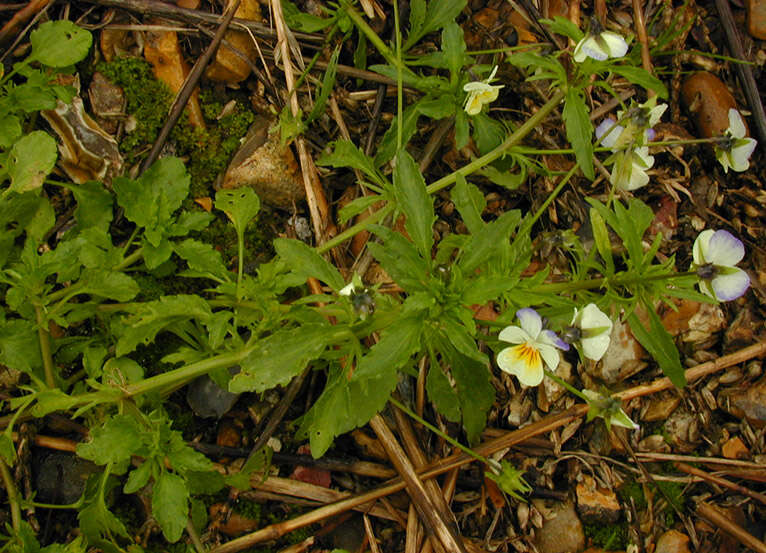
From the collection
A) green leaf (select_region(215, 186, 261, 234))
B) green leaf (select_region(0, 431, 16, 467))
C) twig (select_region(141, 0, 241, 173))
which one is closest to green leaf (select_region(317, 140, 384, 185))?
green leaf (select_region(215, 186, 261, 234))

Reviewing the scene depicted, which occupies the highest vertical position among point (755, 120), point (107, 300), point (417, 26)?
point (417, 26)

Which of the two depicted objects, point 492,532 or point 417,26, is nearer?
point 492,532

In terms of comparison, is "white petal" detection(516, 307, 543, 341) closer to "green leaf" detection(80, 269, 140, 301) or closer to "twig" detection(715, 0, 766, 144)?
"green leaf" detection(80, 269, 140, 301)

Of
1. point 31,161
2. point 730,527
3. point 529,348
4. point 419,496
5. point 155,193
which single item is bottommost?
point 730,527

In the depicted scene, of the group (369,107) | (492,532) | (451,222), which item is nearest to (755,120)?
A: (451,222)

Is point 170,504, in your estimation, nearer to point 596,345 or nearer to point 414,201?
point 414,201

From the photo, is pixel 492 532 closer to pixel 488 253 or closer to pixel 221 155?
pixel 488 253

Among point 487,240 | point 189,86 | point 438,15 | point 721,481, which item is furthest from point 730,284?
point 189,86

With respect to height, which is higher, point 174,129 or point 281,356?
point 174,129
